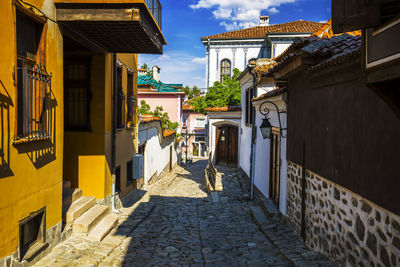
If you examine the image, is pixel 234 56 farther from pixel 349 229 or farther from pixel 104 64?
pixel 349 229

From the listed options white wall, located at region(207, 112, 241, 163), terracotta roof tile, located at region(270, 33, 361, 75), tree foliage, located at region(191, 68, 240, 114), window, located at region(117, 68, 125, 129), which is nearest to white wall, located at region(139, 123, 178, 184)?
window, located at region(117, 68, 125, 129)

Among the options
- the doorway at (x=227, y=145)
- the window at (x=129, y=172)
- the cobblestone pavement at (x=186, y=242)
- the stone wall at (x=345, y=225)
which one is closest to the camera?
the stone wall at (x=345, y=225)

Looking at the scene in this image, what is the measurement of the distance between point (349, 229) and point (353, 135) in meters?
1.20

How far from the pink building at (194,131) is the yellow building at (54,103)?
27.1 meters

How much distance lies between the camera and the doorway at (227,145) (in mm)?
19219

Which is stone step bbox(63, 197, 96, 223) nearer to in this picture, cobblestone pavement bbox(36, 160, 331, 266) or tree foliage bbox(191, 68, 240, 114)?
cobblestone pavement bbox(36, 160, 331, 266)

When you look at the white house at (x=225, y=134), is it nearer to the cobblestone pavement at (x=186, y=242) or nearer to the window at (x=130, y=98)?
the cobblestone pavement at (x=186, y=242)

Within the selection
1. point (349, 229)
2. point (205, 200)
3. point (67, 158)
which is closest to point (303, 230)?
point (349, 229)

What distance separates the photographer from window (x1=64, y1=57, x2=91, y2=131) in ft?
25.9

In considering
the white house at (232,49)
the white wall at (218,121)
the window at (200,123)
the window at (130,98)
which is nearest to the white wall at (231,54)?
the white house at (232,49)

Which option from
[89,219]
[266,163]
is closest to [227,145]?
[266,163]

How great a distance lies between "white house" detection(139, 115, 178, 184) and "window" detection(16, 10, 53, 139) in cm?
678

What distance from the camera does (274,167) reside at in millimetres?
9070

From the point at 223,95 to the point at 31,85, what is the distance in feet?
76.5
